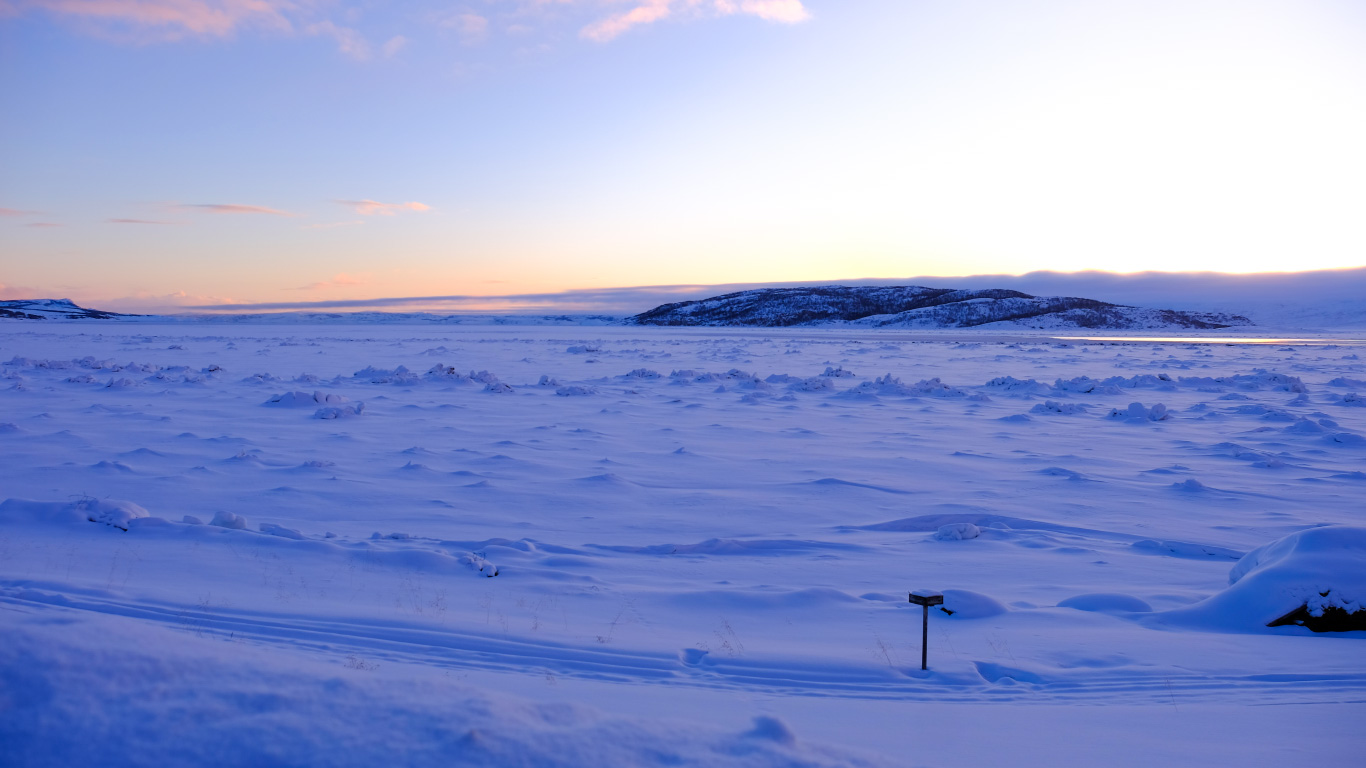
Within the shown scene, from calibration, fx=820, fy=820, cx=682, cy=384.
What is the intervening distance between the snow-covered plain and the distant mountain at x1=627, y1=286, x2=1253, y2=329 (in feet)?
320

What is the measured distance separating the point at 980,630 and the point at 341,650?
10.5 feet

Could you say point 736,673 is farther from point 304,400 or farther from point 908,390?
point 908,390

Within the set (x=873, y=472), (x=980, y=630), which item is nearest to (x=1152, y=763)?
(x=980, y=630)

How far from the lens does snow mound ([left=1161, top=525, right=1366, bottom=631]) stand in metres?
4.37

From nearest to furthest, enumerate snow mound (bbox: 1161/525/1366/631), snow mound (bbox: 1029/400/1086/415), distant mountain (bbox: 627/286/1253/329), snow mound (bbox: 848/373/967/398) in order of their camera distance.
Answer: snow mound (bbox: 1161/525/1366/631) < snow mound (bbox: 1029/400/1086/415) < snow mound (bbox: 848/373/967/398) < distant mountain (bbox: 627/286/1253/329)

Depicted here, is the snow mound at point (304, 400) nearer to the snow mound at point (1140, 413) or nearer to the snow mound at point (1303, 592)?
the snow mound at point (1303, 592)

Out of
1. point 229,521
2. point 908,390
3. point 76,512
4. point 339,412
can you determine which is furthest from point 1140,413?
point 76,512

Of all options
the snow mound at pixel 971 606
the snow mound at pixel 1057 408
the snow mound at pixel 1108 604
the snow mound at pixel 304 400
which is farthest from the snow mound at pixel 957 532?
the snow mound at pixel 304 400

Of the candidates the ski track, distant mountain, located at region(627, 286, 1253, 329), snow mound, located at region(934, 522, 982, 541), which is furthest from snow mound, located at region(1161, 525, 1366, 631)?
distant mountain, located at region(627, 286, 1253, 329)

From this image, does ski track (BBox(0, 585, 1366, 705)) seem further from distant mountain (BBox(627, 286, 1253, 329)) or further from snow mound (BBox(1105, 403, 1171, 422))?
distant mountain (BBox(627, 286, 1253, 329))

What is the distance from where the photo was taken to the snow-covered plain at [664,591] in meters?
2.54

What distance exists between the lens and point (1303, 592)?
14.6ft

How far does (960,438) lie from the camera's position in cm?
1151

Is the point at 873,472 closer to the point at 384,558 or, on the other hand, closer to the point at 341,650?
the point at 384,558
